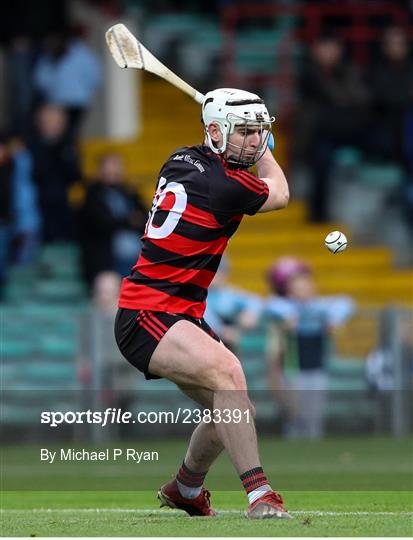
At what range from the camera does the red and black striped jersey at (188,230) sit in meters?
9.69

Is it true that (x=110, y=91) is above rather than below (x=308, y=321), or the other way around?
above

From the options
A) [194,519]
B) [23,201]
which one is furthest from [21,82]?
[194,519]

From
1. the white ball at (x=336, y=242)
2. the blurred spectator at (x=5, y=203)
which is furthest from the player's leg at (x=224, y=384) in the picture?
the blurred spectator at (x=5, y=203)

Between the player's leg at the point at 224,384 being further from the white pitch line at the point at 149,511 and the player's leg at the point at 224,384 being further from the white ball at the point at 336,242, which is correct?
the white ball at the point at 336,242

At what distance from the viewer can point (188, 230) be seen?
9742 mm

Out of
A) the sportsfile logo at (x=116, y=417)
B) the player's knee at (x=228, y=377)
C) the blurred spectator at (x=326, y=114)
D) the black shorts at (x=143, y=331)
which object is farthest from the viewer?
the blurred spectator at (x=326, y=114)

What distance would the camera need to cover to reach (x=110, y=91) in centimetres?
2122

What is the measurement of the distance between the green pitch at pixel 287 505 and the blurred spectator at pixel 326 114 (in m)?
4.96

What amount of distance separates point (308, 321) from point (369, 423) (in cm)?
108

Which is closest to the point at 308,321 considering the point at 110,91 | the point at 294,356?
the point at 294,356

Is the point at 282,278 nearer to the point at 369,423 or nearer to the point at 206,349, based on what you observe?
the point at 369,423

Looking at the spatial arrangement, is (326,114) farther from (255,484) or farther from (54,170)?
(255,484)

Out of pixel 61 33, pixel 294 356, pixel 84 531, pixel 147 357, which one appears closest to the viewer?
pixel 84 531

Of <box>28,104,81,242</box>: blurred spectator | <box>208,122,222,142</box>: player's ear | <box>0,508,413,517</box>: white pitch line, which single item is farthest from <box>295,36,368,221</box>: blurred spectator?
<box>208,122,222,142</box>: player's ear
